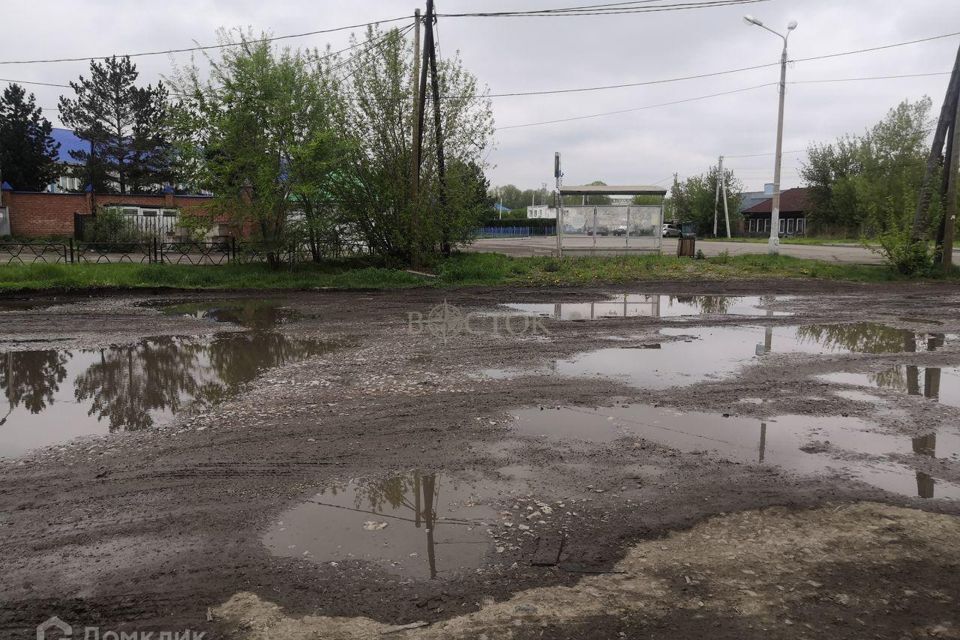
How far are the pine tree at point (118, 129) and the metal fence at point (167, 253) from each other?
82.1 feet

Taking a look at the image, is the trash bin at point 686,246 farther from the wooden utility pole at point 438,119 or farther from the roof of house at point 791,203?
the roof of house at point 791,203

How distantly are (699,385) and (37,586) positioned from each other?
7047mm

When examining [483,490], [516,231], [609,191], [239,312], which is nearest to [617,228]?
[609,191]

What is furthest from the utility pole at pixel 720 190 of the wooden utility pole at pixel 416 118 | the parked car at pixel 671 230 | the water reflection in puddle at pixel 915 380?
the water reflection in puddle at pixel 915 380

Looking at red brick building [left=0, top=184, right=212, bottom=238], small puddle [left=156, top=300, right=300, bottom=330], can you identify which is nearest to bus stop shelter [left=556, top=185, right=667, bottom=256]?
small puddle [left=156, top=300, right=300, bottom=330]

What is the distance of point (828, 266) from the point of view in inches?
917

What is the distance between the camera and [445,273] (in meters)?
21.2

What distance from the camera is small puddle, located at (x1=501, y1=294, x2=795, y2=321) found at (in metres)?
14.7

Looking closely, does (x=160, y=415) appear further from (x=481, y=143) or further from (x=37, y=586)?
(x=481, y=143)

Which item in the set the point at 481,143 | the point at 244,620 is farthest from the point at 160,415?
the point at 481,143

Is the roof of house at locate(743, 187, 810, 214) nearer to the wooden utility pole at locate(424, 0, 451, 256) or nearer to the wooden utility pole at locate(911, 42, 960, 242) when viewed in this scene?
the wooden utility pole at locate(911, 42, 960, 242)

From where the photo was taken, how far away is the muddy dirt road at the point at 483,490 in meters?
3.57

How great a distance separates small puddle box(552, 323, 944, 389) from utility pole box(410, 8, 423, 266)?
10929mm

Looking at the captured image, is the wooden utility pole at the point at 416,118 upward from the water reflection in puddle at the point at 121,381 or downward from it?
upward
